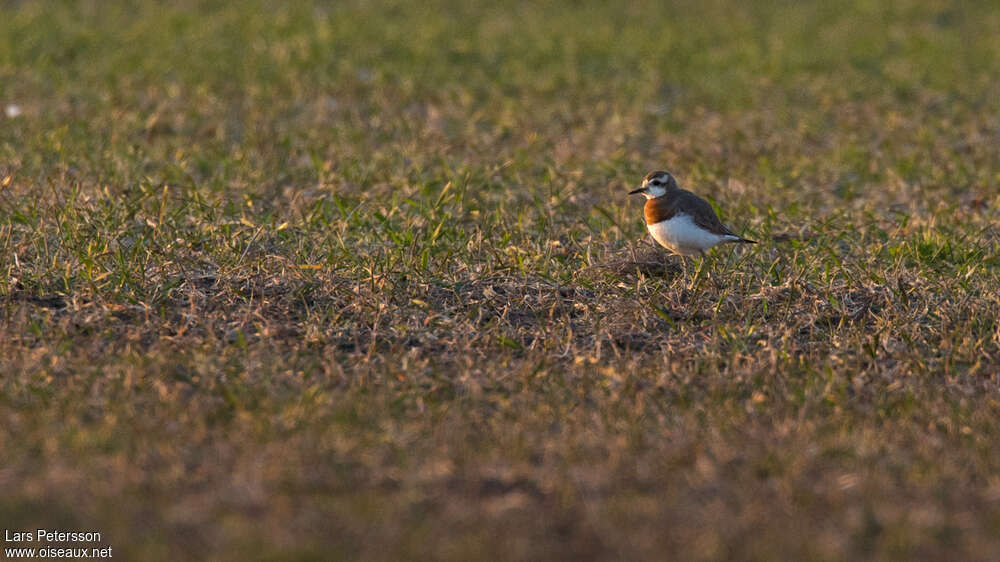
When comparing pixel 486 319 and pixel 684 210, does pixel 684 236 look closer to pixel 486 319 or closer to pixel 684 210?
pixel 684 210

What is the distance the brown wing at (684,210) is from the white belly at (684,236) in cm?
3

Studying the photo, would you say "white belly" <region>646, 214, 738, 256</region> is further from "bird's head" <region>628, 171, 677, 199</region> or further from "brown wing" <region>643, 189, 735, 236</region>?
"bird's head" <region>628, 171, 677, 199</region>

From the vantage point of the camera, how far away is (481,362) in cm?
614

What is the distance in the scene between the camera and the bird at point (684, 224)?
7.18 m

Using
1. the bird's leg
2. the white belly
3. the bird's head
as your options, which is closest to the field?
the bird's leg

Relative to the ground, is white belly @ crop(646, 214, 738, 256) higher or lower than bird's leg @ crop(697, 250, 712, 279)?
higher

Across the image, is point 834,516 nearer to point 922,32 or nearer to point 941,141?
point 941,141

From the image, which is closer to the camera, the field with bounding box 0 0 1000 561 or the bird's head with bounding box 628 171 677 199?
the field with bounding box 0 0 1000 561

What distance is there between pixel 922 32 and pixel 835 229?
932 centimetres

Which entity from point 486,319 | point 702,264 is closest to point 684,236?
point 702,264

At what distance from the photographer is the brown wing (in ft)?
23.7

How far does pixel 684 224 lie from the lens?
7.16 metres

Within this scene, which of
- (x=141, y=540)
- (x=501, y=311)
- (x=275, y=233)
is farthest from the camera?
(x=275, y=233)

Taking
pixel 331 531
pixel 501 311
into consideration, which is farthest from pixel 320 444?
pixel 501 311
